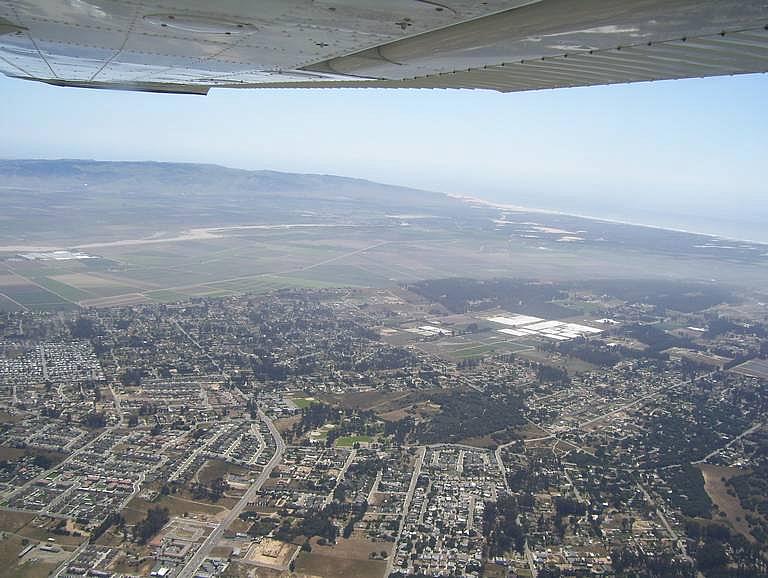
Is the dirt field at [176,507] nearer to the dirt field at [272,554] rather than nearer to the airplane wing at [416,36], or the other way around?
the dirt field at [272,554]

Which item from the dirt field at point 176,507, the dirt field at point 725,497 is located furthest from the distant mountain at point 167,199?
the dirt field at point 725,497

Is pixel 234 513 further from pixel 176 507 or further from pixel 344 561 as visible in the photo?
pixel 344 561

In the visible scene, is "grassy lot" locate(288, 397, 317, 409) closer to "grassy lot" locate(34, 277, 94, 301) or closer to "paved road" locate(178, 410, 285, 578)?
"paved road" locate(178, 410, 285, 578)

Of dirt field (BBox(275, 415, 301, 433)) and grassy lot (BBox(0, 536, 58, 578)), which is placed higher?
grassy lot (BBox(0, 536, 58, 578))

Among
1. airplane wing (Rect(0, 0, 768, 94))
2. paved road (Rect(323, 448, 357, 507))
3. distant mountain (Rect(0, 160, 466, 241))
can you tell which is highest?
airplane wing (Rect(0, 0, 768, 94))

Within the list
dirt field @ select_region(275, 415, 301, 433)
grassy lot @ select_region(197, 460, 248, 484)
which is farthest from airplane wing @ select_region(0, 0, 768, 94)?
dirt field @ select_region(275, 415, 301, 433)

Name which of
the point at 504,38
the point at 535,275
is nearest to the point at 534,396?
the point at 504,38

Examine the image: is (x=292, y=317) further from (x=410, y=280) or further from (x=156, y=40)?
(x=156, y=40)
